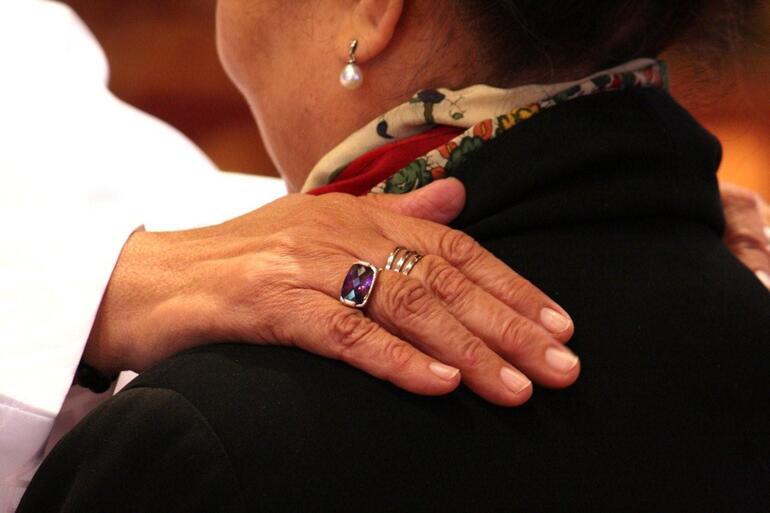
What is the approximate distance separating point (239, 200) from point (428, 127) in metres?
0.51

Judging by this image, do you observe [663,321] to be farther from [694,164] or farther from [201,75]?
[201,75]

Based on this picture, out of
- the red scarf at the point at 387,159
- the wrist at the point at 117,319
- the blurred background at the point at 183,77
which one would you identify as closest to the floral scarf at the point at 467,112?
the red scarf at the point at 387,159

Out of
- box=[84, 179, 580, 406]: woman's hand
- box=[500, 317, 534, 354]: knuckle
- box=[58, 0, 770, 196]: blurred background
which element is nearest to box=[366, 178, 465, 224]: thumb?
box=[84, 179, 580, 406]: woman's hand

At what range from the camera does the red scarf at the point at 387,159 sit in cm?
83

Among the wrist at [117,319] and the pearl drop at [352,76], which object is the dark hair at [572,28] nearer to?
the pearl drop at [352,76]

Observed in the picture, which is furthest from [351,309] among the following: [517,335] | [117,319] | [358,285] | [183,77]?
[183,77]

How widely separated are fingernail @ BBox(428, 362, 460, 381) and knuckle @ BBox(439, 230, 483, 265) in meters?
0.10

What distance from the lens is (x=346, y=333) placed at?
2.27 feet

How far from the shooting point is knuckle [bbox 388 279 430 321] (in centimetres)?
71

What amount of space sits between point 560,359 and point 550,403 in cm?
3

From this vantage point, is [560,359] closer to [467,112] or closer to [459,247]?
[459,247]

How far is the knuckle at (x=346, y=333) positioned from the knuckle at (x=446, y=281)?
2.4 inches

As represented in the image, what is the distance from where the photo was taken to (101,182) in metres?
1.22

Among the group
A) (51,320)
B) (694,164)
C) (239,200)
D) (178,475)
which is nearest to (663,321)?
(694,164)
